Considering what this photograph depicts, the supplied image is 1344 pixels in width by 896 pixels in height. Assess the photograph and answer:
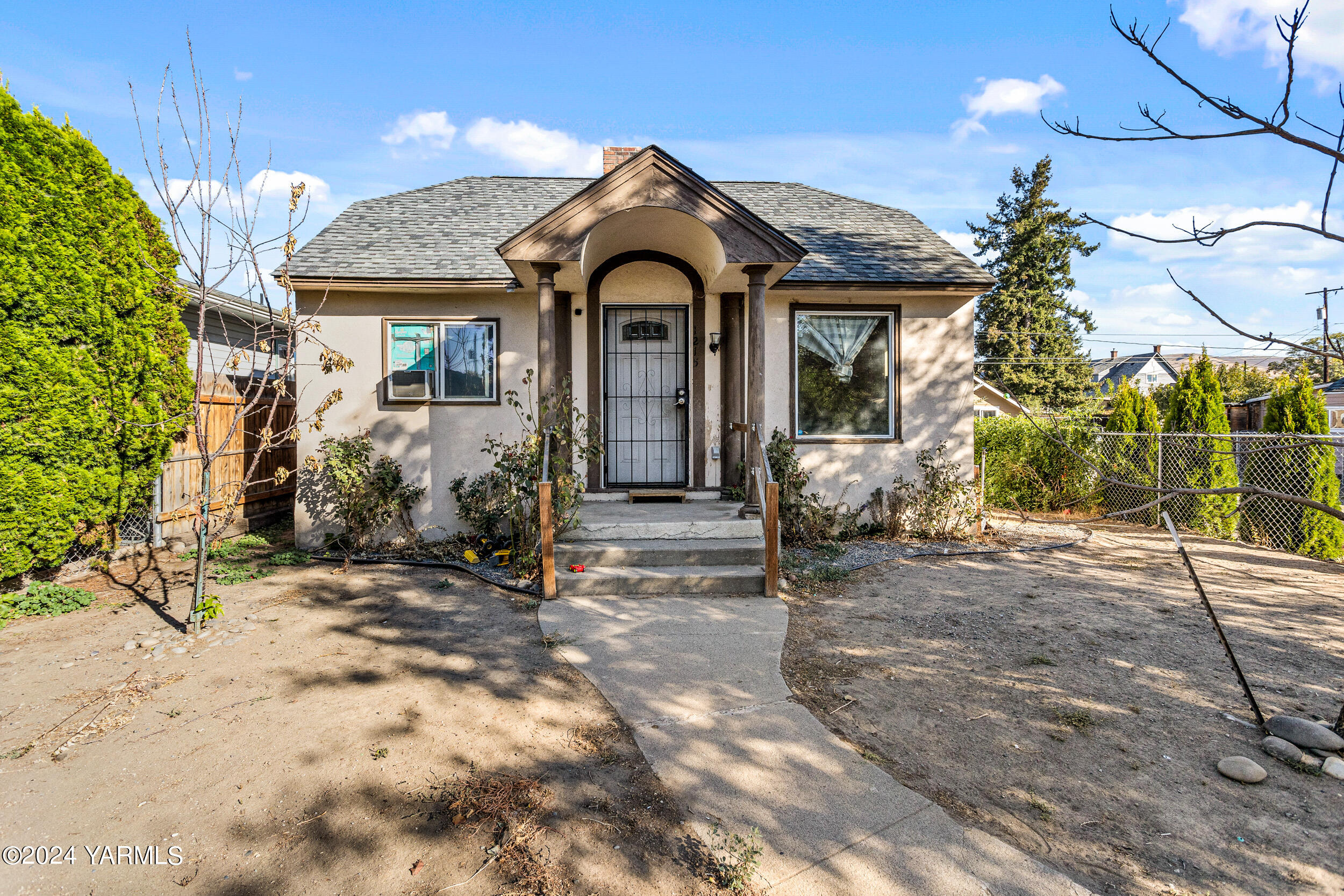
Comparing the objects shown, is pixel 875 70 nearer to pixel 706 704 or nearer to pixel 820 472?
pixel 820 472

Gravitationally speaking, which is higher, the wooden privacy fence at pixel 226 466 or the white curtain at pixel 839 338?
the white curtain at pixel 839 338

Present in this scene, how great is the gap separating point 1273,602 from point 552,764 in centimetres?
620

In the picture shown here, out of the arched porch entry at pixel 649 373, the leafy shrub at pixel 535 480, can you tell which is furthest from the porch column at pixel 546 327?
the arched porch entry at pixel 649 373

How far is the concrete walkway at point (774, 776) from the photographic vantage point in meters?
2.16

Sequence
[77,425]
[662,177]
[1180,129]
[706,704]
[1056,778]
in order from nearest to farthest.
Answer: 1. [1180,129]
2. [1056,778]
3. [706,704]
4. [77,425]
5. [662,177]

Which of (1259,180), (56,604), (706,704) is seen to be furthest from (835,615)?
(56,604)

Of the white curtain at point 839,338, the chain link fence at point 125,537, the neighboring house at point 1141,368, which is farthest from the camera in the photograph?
the neighboring house at point 1141,368

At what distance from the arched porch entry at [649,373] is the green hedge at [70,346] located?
4.22 m

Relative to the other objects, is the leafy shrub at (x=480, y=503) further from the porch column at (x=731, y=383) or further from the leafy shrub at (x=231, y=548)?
the porch column at (x=731, y=383)

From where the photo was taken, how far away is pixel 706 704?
3418 mm

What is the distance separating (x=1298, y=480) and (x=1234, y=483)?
157 centimetres

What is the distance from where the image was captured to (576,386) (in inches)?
295

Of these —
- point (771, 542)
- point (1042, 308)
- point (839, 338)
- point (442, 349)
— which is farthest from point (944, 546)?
point (1042, 308)

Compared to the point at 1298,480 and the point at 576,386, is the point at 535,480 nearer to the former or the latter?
the point at 576,386
